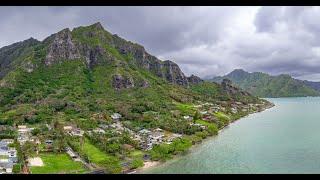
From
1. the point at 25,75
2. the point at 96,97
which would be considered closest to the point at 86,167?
the point at 96,97

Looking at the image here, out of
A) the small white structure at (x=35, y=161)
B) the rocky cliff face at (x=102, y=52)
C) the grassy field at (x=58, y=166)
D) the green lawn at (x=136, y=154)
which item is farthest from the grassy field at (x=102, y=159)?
the rocky cliff face at (x=102, y=52)

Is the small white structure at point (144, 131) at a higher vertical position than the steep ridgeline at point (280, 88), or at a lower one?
lower

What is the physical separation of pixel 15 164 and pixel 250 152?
31.5 ft

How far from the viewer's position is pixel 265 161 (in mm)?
16516

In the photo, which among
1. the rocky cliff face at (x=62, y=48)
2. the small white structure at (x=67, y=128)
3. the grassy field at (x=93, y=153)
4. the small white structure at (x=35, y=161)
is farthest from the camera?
the rocky cliff face at (x=62, y=48)

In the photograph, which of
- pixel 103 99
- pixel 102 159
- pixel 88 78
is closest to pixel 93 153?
pixel 102 159

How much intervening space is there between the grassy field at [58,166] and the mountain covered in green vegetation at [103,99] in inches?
26.6

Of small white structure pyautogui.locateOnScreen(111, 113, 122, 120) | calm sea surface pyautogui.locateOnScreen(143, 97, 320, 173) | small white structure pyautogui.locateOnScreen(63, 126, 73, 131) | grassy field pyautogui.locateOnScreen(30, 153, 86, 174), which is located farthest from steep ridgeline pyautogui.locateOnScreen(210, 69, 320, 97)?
grassy field pyautogui.locateOnScreen(30, 153, 86, 174)

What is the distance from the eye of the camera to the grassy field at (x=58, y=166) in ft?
48.4

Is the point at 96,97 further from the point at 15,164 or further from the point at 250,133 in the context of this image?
the point at 15,164

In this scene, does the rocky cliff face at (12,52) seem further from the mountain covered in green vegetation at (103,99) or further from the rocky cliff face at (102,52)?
the rocky cliff face at (102,52)

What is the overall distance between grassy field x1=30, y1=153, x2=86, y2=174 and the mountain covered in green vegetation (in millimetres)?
675

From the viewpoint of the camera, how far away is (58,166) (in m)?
15.6

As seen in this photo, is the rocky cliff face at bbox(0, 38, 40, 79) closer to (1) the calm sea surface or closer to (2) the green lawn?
(1) the calm sea surface
